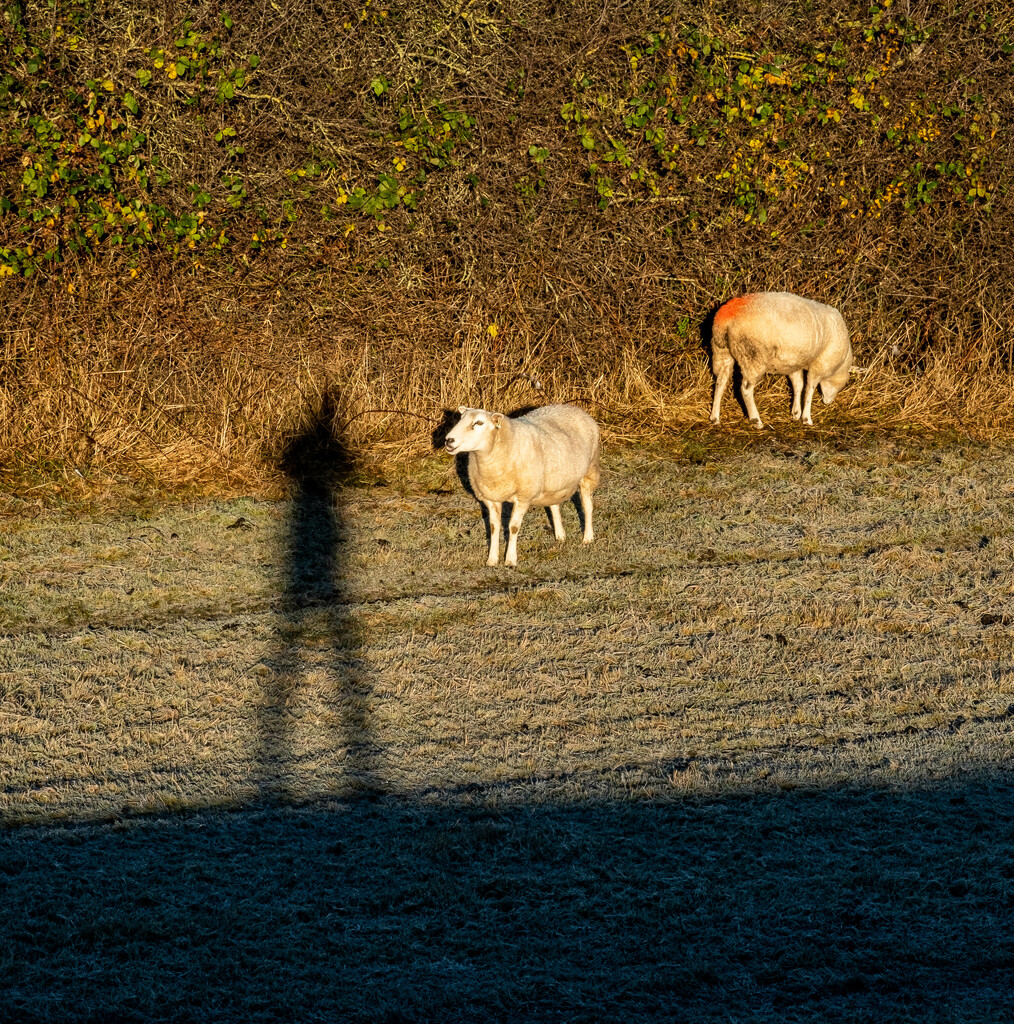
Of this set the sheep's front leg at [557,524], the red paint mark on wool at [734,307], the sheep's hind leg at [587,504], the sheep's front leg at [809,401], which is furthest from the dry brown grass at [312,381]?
the sheep's hind leg at [587,504]

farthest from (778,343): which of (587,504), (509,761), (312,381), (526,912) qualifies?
(526,912)

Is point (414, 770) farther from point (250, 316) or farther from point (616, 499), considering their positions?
point (250, 316)

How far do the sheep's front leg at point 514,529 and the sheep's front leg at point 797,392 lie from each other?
141 inches

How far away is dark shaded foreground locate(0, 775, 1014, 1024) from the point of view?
3.46m

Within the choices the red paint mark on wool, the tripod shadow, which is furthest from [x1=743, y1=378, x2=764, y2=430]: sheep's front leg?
the tripod shadow

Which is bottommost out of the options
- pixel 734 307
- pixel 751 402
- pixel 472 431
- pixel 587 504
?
pixel 587 504

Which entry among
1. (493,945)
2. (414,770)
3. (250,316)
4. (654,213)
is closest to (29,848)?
(414,770)

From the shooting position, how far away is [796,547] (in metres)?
7.41

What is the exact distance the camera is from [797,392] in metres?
9.80

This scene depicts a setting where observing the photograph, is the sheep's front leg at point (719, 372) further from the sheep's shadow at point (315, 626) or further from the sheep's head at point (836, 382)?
the sheep's shadow at point (315, 626)

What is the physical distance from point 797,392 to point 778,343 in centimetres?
68

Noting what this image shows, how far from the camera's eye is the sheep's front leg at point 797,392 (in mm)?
9766

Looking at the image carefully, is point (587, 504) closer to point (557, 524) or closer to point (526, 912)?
point (557, 524)

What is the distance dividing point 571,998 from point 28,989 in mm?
1559
